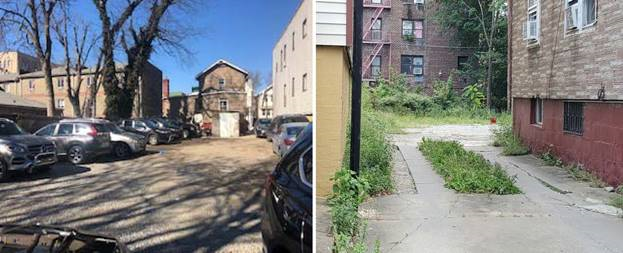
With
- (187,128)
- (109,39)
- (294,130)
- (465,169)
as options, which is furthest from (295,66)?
(465,169)

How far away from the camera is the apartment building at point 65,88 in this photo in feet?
3.28

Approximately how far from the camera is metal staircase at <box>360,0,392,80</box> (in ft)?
7.18

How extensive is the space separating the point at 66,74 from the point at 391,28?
1.58m

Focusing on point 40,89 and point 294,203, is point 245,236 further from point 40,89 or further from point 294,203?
point 40,89

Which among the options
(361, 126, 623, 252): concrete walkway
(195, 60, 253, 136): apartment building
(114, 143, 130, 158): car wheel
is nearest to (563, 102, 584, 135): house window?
(361, 126, 623, 252): concrete walkway

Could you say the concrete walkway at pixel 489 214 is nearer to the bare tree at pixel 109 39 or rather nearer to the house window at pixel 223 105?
the house window at pixel 223 105

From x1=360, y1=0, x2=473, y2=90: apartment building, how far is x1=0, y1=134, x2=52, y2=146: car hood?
59.9 inches

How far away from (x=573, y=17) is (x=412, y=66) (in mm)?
730

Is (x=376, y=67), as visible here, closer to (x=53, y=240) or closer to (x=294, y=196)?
(x=294, y=196)

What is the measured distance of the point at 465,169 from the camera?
8.62 feet

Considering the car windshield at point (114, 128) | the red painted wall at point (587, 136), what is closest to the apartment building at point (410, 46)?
the red painted wall at point (587, 136)

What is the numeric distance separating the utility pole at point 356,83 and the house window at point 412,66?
0.58 meters

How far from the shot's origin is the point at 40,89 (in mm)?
1001

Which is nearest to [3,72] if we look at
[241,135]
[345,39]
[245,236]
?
[241,135]
